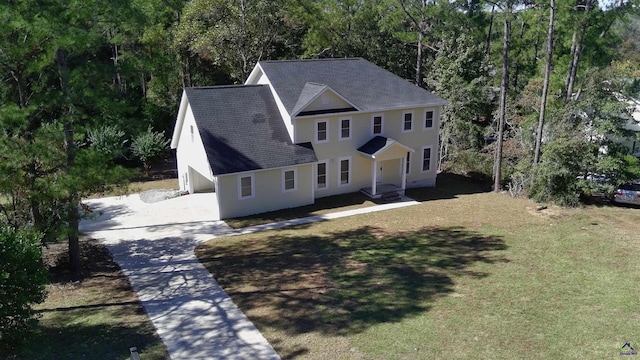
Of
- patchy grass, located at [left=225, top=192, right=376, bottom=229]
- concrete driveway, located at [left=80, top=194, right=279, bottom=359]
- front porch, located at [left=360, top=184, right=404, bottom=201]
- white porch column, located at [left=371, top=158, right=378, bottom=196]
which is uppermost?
white porch column, located at [left=371, top=158, right=378, bottom=196]

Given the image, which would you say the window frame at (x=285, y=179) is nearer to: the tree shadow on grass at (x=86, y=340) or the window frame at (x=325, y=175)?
the window frame at (x=325, y=175)

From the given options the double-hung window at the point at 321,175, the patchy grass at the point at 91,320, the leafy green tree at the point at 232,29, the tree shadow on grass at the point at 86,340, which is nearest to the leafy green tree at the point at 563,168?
the double-hung window at the point at 321,175

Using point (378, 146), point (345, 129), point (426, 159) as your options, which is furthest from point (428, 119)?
point (345, 129)

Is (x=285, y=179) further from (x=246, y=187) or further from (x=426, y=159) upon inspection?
(x=426, y=159)

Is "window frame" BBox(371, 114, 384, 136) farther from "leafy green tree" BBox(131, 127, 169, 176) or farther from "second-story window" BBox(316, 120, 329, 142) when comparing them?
"leafy green tree" BBox(131, 127, 169, 176)

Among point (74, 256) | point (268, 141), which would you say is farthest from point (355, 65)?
point (74, 256)

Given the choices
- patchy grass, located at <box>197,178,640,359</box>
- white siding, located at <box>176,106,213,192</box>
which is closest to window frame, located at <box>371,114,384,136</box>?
patchy grass, located at <box>197,178,640,359</box>

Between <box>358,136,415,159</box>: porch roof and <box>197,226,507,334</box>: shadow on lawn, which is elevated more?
<box>358,136,415,159</box>: porch roof
